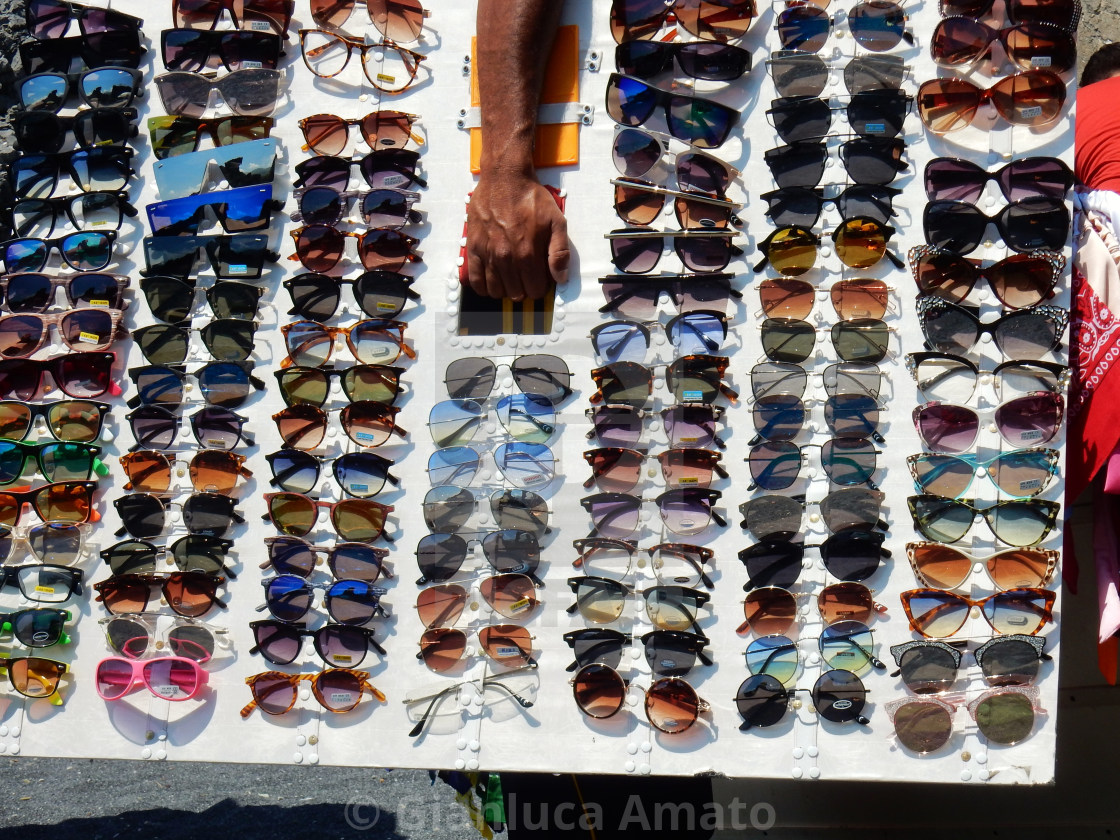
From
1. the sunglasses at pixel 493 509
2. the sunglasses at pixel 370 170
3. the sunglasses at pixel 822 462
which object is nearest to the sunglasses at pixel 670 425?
the sunglasses at pixel 822 462

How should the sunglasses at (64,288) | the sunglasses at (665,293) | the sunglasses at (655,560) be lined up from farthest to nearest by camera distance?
the sunglasses at (64,288)
the sunglasses at (665,293)
the sunglasses at (655,560)

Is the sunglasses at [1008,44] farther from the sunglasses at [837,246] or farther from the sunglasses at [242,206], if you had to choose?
the sunglasses at [242,206]

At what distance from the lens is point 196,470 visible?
3328 mm

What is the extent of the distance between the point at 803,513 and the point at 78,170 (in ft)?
8.74

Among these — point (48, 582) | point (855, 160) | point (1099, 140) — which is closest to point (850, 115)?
point (855, 160)

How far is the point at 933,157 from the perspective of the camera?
2.98m

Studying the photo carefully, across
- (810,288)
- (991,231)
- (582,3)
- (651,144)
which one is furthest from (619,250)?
(991,231)

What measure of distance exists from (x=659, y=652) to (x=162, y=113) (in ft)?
8.04

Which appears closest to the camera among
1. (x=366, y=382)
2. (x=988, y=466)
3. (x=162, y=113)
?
(x=988, y=466)

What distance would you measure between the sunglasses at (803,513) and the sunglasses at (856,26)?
1.29 metres

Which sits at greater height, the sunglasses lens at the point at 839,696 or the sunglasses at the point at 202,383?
the sunglasses at the point at 202,383

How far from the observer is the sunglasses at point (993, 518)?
2.79 meters

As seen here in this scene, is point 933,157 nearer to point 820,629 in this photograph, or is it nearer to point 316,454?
point 820,629

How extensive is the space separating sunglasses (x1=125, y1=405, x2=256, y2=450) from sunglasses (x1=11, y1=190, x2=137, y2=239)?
1.35 feet
